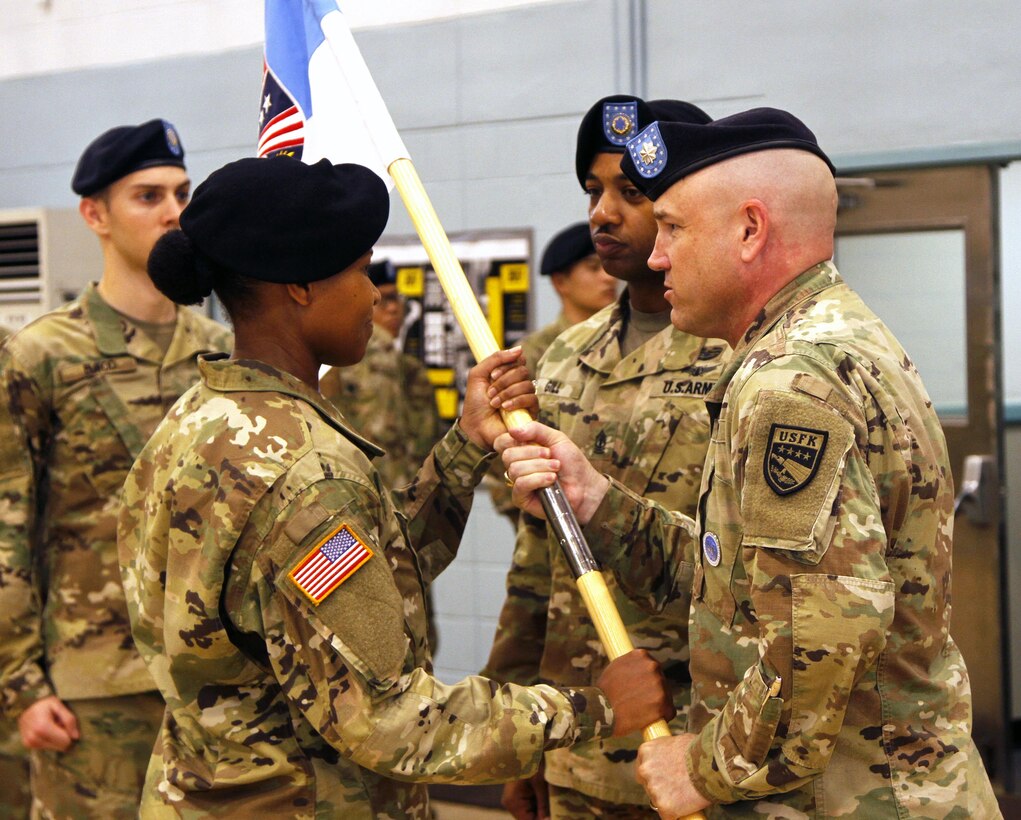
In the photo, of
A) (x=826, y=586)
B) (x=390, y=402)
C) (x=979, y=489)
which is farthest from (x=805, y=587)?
(x=390, y=402)

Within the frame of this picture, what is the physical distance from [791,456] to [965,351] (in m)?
2.80

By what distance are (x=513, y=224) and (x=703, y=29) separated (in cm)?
100

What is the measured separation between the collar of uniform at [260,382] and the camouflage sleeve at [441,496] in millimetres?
376

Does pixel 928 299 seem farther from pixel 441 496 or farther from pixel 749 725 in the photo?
pixel 749 725

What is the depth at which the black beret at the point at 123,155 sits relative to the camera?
2.85m

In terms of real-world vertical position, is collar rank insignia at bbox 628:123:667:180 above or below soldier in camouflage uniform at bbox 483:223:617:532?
above

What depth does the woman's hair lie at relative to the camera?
171 centimetres

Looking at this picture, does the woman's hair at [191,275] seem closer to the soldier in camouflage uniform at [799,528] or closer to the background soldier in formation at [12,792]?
the soldier in camouflage uniform at [799,528]

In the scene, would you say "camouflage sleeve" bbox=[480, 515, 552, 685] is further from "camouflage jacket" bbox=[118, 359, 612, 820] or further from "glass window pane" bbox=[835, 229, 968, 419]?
"glass window pane" bbox=[835, 229, 968, 419]

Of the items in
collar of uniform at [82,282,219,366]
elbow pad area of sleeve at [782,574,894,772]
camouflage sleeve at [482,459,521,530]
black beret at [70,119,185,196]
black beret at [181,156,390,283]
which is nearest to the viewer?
elbow pad area of sleeve at [782,574,894,772]

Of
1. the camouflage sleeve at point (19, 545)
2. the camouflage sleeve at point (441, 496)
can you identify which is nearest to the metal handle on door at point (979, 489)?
the camouflage sleeve at point (441, 496)

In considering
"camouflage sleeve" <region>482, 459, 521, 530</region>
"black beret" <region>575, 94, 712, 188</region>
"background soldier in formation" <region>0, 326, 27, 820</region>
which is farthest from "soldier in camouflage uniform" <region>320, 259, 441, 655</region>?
"black beret" <region>575, 94, 712, 188</region>

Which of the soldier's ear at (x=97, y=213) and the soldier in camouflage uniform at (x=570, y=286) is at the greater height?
the soldier's ear at (x=97, y=213)

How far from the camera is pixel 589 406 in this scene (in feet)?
7.73
